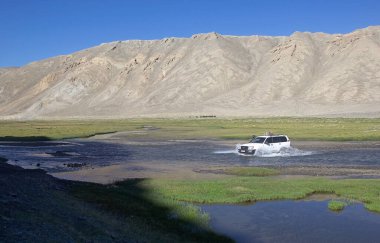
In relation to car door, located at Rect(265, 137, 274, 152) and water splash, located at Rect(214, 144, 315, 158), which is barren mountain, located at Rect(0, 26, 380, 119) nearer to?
water splash, located at Rect(214, 144, 315, 158)

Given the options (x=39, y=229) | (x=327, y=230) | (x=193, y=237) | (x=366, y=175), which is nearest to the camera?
(x=39, y=229)

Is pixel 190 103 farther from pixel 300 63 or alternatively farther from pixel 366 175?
pixel 366 175

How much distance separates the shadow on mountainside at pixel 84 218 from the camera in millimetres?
12570

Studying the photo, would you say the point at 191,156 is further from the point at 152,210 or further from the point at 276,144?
the point at 152,210

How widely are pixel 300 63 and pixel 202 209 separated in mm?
159555

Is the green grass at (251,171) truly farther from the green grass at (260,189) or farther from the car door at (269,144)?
the car door at (269,144)

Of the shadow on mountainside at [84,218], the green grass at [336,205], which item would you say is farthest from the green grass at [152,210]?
the green grass at [336,205]

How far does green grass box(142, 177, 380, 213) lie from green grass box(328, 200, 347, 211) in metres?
0.99

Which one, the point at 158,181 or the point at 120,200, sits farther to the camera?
the point at 158,181

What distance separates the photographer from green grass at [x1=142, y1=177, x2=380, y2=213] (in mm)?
22531

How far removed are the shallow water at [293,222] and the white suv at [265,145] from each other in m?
21.5

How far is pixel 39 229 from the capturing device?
41.1 ft

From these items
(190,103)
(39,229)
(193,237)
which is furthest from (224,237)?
(190,103)

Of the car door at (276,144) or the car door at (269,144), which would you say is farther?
the car door at (276,144)
